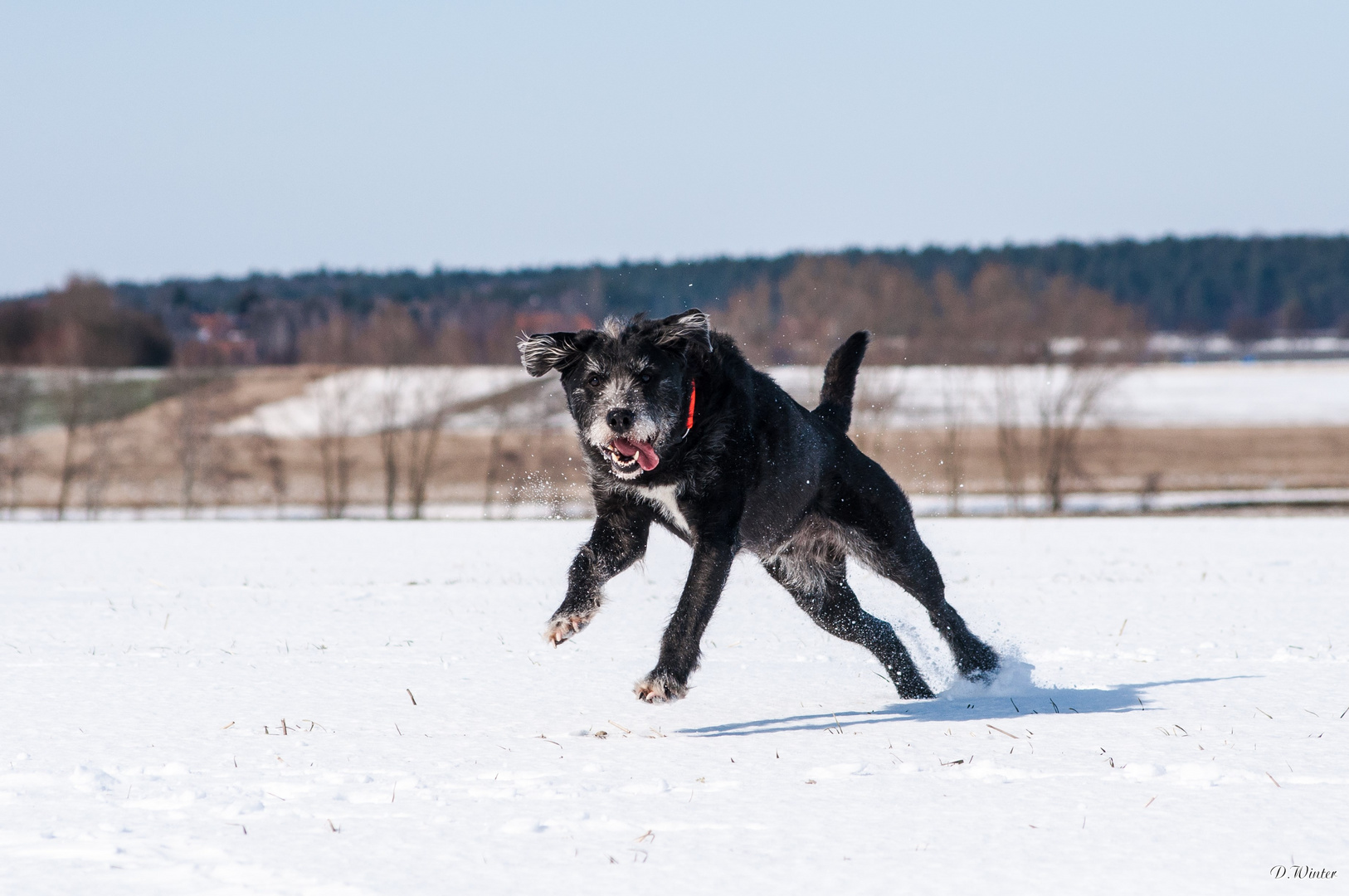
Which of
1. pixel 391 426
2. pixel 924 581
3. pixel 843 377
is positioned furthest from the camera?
pixel 391 426

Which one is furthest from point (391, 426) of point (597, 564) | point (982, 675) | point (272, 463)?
point (597, 564)

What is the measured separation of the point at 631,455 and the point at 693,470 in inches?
10.9

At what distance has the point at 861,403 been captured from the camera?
150 feet

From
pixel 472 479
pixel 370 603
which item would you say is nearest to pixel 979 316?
pixel 472 479

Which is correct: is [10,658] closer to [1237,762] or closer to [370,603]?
[370,603]

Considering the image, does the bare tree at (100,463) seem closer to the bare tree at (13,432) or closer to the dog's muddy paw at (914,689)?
the bare tree at (13,432)

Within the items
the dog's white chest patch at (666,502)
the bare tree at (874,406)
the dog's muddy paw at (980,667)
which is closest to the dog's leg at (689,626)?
the dog's white chest patch at (666,502)

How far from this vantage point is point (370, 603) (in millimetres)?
10273

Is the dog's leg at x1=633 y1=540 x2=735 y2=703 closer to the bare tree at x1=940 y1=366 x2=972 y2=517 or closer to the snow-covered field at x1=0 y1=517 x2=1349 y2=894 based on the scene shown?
the snow-covered field at x1=0 y1=517 x2=1349 y2=894

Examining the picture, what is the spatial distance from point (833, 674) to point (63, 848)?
4.13m

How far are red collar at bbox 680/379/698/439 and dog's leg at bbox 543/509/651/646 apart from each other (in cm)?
46

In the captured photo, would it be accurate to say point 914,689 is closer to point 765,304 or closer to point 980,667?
point 980,667

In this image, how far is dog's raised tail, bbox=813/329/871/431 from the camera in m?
6.84

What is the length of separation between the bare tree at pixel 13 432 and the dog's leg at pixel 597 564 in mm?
46704
